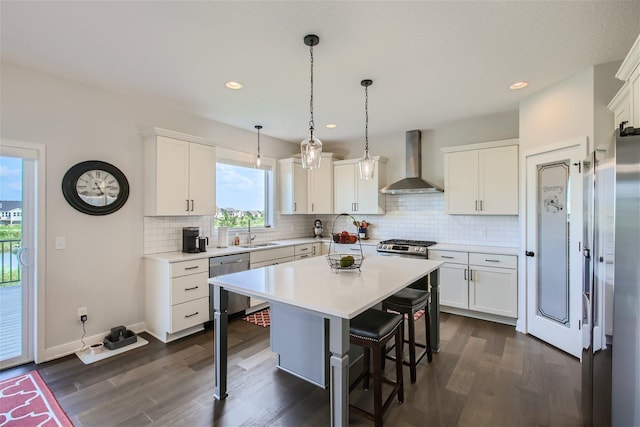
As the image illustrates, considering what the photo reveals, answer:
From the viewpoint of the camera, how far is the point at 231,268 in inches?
152

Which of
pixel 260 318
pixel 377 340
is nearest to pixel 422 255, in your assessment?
pixel 260 318

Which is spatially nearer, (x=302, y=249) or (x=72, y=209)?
(x=72, y=209)

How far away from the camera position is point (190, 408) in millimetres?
2184

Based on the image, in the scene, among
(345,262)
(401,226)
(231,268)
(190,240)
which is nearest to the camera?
(345,262)

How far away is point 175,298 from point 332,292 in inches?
85.1

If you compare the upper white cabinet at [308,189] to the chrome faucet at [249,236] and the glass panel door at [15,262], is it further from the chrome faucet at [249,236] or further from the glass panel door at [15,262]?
the glass panel door at [15,262]

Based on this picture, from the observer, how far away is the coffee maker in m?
3.73

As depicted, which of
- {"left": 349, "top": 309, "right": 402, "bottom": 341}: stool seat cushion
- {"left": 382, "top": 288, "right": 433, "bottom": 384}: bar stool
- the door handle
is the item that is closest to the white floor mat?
the door handle

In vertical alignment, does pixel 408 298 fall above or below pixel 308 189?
below

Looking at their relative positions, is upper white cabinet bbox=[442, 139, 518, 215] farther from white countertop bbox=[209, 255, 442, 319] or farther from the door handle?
the door handle

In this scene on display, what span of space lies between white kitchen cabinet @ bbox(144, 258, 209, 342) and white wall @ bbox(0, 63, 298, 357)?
8.3 inches

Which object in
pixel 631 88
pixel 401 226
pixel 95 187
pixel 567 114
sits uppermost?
pixel 567 114

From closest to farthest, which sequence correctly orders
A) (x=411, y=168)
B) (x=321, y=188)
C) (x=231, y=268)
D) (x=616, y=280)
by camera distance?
(x=616, y=280) < (x=231, y=268) < (x=411, y=168) < (x=321, y=188)

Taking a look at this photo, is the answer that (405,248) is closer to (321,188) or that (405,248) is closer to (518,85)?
(321,188)
